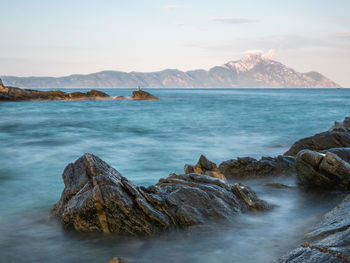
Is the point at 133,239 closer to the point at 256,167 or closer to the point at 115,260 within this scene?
the point at 115,260

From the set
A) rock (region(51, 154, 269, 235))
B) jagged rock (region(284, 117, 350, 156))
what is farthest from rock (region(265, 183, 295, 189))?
jagged rock (region(284, 117, 350, 156))

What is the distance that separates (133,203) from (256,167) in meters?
5.53

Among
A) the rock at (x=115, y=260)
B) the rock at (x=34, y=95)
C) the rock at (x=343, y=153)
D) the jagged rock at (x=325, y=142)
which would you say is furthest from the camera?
the rock at (x=34, y=95)

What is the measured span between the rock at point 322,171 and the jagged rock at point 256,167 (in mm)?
1161

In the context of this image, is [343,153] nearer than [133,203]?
No

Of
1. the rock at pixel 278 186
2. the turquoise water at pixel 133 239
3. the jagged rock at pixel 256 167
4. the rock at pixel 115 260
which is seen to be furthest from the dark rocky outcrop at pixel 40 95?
the rock at pixel 115 260

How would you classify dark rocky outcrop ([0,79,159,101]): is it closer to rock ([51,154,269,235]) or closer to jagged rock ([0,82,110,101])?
jagged rock ([0,82,110,101])

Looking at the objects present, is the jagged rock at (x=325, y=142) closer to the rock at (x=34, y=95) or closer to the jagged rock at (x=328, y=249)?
the jagged rock at (x=328, y=249)

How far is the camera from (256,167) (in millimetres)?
10828

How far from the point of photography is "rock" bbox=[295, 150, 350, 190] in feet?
28.2

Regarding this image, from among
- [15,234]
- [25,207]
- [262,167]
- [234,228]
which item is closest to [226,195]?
[234,228]

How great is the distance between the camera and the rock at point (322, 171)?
28.2 feet

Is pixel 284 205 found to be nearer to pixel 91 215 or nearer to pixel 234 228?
pixel 234 228

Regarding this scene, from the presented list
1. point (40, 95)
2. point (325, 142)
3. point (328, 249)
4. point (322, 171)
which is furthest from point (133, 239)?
point (40, 95)
